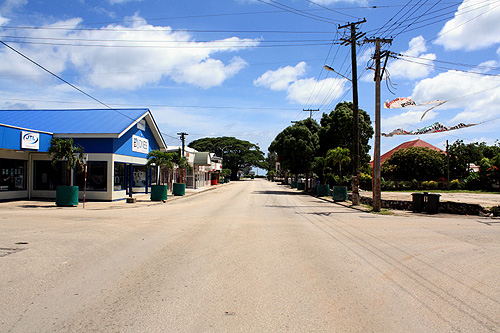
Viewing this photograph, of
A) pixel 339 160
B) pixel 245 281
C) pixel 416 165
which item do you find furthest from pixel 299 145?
pixel 245 281

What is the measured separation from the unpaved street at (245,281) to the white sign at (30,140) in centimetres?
1119

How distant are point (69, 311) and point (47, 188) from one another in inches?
866

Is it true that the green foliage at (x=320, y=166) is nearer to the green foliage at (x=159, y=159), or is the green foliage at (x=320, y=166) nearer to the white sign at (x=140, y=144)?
the green foliage at (x=159, y=159)

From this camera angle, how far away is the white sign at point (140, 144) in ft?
86.6

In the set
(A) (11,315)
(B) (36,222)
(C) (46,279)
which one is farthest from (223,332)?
(B) (36,222)

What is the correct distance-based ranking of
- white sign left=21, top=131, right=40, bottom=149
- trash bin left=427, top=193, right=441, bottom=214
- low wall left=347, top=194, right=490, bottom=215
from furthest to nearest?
white sign left=21, top=131, right=40, bottom=149 < trash bin left=427, top=193, right=441, bottom=214 < low wall left=347, top=194, right=490, bottom=215

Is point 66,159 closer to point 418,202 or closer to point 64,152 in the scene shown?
point 64,152

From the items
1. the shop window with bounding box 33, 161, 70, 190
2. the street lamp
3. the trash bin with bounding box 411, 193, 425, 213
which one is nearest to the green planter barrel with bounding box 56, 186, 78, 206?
the shop window with bounding box 33, 161, 70, 190

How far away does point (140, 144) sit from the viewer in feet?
90.8

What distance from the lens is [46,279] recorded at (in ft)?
19.4

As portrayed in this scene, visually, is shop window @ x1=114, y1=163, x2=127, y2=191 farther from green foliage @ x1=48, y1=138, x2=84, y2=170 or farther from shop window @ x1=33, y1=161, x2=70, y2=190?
green foliage @ x1=48, y1=138, x2=84, y2=170

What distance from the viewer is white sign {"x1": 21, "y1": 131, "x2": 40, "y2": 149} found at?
19734 mm

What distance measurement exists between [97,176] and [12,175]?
483cm

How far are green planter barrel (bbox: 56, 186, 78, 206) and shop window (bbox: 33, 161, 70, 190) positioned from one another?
502cm
